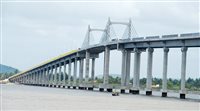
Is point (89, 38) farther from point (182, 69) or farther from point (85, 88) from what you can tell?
point (182, 69)

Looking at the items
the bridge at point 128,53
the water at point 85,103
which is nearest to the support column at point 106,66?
the bridge at point 128,53

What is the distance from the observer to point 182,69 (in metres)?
110

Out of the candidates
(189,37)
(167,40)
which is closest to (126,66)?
(167,40)

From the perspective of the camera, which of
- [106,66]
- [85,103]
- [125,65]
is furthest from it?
[106,66]

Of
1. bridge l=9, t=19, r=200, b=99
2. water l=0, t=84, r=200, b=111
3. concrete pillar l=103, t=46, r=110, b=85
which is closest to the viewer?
water l=0, t=84, r=200, b=111

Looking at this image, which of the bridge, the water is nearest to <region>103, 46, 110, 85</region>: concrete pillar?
the bridge

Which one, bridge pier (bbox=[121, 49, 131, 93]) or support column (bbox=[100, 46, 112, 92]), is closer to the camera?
bridge pier (bbox=[121, 49, 131, 93])

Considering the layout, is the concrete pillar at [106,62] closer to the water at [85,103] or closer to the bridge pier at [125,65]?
the bridge pier at [125,65]

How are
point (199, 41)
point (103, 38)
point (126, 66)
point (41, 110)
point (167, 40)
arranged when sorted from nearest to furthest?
point (41, 110), point (199, 41), point (167, 40), point (126, 66), point (103, 38)

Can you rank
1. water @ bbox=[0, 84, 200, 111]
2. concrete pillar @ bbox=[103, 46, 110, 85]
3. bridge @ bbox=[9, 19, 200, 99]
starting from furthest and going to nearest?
concrete pillar @ bbox=[103, 46, 110, 85] < bridge @ bbox=[9, 19, 200, 99] < water @ bbox=[0, 84, 200, 111]

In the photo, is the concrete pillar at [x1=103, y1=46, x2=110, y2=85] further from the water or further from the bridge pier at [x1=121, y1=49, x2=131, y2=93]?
the water

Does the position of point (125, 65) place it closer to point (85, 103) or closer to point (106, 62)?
point (106, 62)

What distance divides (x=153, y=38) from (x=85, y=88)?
155 ft

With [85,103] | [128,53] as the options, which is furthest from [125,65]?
[85,103]
